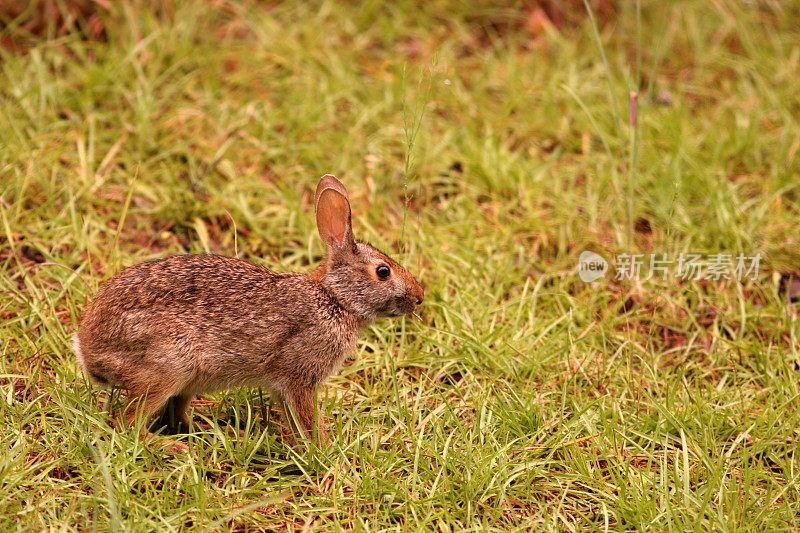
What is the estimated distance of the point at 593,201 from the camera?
626 centimetres

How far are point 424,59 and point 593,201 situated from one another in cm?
237

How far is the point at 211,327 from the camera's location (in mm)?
4102

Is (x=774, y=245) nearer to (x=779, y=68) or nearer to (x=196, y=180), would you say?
(x=779, y=68)

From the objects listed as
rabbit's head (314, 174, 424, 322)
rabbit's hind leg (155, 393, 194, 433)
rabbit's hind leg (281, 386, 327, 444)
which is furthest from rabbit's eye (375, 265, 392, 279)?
rabbit's hind leg (155, 393, 194, 433)

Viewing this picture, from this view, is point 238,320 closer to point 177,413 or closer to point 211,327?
point 211,327

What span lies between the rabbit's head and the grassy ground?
28cm

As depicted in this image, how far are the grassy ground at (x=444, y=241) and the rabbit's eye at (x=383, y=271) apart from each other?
18.4 inches

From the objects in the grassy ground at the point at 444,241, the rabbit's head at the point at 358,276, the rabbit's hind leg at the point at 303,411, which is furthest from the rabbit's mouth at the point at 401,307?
the rabbit's hind leg at the point at 303,411

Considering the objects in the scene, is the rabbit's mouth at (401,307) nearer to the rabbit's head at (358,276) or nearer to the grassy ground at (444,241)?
the rabbit's head at (358,276)

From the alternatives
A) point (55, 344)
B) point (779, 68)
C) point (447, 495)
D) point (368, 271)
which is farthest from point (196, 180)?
point (779, 68)

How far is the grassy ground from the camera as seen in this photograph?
4.02 metres

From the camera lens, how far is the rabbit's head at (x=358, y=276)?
4.43m

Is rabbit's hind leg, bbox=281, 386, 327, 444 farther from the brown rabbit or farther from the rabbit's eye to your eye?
the rabbit's eye

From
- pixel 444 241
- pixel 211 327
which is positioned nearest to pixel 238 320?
pixel 211 327
